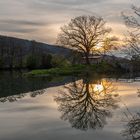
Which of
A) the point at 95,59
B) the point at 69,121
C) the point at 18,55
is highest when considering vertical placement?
the point at 18,55

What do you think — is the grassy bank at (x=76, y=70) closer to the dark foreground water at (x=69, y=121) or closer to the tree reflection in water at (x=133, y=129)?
the dark foreground water at (x=69, y=121)

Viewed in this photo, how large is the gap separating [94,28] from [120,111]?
236ft

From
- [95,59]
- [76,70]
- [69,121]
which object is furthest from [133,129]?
[95,59]

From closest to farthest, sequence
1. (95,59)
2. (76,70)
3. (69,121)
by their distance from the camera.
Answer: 1. (69,121)
2. (76,70)
3. (95,59)

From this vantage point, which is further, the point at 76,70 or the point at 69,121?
the point at 76,70

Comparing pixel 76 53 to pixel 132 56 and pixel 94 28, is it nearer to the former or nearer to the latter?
pixel 94 28

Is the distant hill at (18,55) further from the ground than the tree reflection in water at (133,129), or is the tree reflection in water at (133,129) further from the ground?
the distant hill at (18,55)

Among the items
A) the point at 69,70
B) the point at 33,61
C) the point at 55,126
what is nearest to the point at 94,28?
the point at 69,70

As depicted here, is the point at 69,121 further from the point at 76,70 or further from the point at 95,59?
the point at 95,59

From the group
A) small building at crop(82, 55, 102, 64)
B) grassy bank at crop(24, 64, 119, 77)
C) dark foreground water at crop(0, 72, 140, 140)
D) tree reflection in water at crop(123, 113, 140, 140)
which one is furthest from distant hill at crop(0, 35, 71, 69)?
tree reflection in water at crop(123, 113, 140, 140)

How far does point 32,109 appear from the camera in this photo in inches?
850

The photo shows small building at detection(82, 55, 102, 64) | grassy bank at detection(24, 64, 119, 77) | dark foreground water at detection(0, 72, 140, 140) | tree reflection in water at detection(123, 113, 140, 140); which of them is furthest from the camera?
small building at detection(82, 55, 102, 64)

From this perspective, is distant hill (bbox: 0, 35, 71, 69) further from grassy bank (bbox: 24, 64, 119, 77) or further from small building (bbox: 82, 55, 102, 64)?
grassy bank (bbox: 24, 64, 119, 77)

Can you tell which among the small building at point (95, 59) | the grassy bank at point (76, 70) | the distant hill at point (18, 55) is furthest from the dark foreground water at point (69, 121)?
the small building at point (95, 59)
